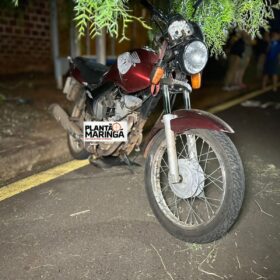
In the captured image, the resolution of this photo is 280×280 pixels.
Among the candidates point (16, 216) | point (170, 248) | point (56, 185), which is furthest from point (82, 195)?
point (170, 248)

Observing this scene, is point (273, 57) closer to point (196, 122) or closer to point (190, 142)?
point (190, 142)

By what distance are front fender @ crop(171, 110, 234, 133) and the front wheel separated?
89 millimetres

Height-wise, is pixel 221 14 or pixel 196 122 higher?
pixel 221 14

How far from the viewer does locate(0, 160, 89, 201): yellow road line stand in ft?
11.1

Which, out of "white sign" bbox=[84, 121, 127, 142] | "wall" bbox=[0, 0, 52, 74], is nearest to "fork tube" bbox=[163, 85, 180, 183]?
"white sign" bbox=[84, 121, 127, 142]

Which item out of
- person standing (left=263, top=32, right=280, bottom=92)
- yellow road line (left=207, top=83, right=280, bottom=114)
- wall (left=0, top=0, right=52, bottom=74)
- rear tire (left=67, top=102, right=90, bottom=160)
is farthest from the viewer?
person standing (left=263, top=32, right=280, bottom=92)

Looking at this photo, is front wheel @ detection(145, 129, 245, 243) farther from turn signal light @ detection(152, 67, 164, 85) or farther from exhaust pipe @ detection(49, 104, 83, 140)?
exhaust pipe @ detection(49, 104, 83, 140)

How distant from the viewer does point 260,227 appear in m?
2.83

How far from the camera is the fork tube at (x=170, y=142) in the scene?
2609mm

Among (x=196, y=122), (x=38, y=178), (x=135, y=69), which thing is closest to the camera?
(x=196, y=122)

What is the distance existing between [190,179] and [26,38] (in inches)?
302

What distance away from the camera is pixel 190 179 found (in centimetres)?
271

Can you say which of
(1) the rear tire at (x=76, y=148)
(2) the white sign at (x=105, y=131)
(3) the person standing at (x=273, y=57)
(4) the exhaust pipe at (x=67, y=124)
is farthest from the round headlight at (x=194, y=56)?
(3) the person standing at (x=273, y=57)

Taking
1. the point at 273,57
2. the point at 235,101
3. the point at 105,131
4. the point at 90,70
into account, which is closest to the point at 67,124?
the point at 90,70
